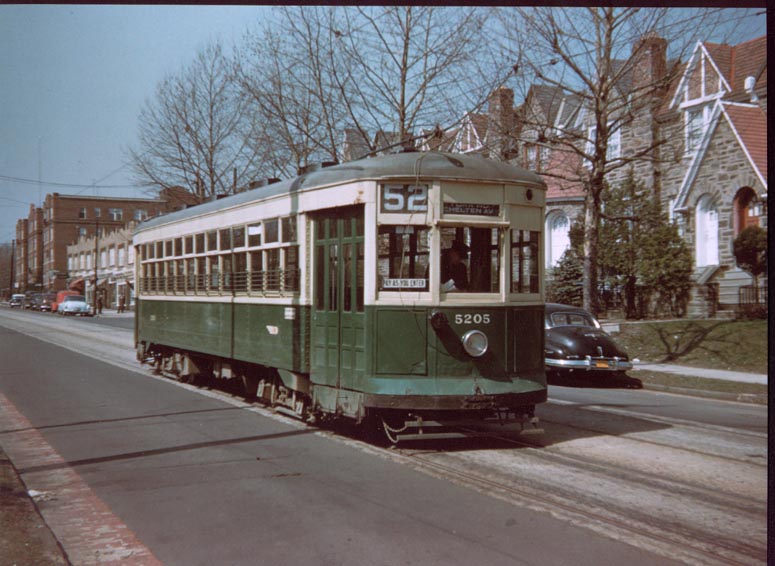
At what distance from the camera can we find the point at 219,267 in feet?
42.0

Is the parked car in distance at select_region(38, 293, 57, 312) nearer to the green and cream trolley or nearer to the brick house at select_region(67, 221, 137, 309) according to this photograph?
the brick house at select_region(67, 221, 137, 309)

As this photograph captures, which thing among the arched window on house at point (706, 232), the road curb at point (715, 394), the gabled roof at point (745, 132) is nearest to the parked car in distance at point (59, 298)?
the arched window on house at point (706, 232)

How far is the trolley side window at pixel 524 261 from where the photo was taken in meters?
9.19

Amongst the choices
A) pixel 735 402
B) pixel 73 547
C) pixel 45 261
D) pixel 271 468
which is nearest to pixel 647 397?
pixel 735 402

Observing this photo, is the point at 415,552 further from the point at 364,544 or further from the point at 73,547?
the point at 73,547

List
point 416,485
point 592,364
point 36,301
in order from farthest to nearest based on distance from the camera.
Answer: point 36,301 < point 592,364 < point 416,485

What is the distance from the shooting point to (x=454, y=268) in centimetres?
891

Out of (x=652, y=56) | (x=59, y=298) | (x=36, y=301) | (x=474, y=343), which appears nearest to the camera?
(x=474, y=343)

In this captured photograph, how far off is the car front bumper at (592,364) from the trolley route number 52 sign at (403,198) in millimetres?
8085

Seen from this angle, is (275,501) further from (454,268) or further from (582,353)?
(582,353)

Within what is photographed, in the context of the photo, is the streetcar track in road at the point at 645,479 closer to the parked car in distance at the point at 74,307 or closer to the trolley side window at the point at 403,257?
the trolley side window at the point at 403,257

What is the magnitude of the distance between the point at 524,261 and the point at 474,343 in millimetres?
1242

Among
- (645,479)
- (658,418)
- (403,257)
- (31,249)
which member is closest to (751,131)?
(658,418)

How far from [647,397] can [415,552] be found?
10.2 meters
